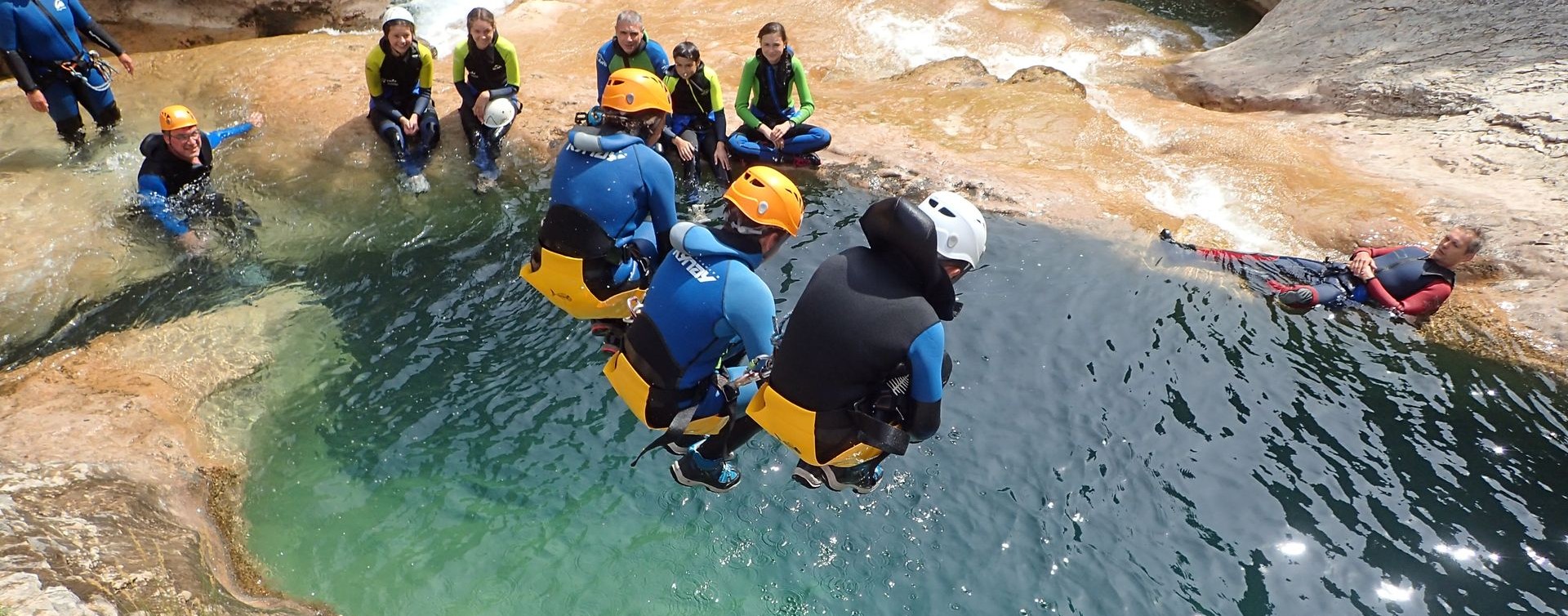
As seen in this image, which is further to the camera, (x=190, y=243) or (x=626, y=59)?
(x=626, y=59)

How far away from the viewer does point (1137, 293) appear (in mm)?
6988

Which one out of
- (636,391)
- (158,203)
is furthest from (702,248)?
(158,203)

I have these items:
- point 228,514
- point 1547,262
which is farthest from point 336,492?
point 1547,262

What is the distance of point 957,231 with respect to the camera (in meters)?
3.91

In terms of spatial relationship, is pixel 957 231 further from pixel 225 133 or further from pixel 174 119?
pixel 225 133

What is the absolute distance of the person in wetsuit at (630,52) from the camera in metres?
8.00

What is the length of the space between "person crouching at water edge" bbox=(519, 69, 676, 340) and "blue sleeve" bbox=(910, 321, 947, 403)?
2018mm

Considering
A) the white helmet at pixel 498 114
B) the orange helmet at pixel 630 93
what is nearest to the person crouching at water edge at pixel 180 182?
the white helmet at pixel 498 114

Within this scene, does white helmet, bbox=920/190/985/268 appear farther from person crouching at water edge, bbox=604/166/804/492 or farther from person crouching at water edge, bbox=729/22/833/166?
person crouching at water edge, bbox=729/22/833/166

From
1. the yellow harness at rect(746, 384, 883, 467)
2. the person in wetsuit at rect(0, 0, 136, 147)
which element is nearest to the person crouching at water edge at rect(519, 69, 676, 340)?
the yellow harness at rect(746, 384, 883, 467)

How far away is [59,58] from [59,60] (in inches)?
0.8

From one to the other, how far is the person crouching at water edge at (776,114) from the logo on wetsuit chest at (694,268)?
4.41 metres

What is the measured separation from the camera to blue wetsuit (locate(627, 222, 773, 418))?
4012 millimetres

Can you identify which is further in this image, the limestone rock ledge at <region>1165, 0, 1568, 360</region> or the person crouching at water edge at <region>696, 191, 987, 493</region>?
the limestone rock ledge at <region>1165, 0, 1568, 360</region>
